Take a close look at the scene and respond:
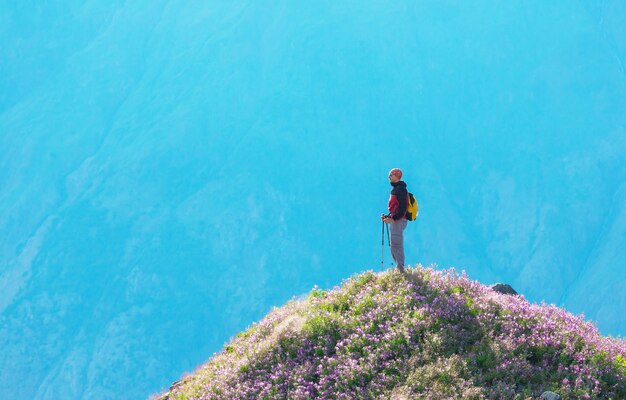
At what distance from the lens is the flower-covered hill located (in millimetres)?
8023

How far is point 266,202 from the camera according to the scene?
57094 mm

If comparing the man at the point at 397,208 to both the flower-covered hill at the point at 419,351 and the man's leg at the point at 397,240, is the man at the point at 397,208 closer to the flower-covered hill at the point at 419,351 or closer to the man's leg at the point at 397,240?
the man's leg at the point at 397,240

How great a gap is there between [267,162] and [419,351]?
169ft

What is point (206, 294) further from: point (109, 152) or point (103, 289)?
point (109, 152)

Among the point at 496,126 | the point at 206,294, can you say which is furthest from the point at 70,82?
the point at 496,126

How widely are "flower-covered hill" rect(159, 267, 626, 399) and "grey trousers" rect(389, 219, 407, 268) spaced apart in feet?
1.11

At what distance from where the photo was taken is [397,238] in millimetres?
10406

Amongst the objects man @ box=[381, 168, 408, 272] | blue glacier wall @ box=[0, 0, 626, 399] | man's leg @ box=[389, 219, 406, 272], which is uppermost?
blue glacier wall @ box=[0, 0, 626, 399]

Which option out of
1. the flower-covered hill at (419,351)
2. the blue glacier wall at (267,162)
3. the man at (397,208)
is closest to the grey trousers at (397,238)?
the man at (397,208)

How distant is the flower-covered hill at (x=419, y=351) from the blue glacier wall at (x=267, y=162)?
134 ft

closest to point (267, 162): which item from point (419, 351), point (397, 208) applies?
point (397, 208)

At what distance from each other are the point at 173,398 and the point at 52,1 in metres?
78.0

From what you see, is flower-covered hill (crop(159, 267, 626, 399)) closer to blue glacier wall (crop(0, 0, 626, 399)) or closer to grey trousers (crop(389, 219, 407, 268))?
grey trousers (crop(389, 219, 407, 268))

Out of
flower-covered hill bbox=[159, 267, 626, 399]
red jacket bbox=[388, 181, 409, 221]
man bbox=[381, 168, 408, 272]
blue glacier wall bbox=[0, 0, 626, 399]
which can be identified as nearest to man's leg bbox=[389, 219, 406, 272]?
man bbox=[381, 168, 408, 272]
